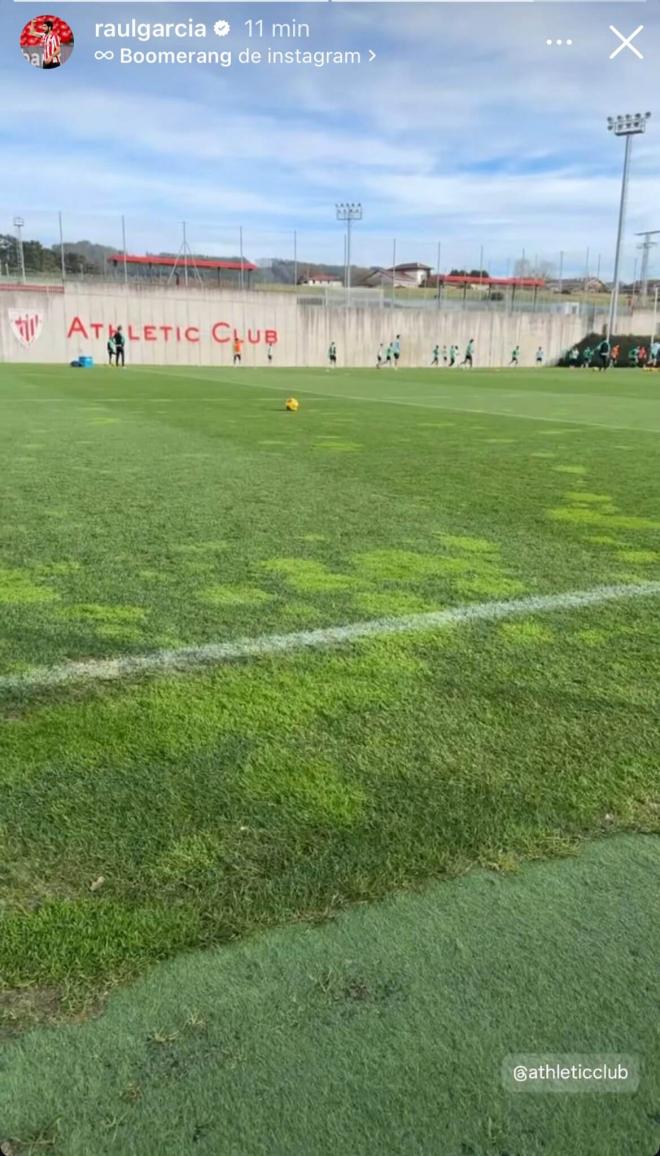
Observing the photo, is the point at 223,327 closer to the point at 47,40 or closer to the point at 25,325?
the point at 25,325

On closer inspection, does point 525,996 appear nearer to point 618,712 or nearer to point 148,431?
point 618,712

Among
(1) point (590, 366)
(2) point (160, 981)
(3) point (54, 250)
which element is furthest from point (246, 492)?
(1) point (590, 366)

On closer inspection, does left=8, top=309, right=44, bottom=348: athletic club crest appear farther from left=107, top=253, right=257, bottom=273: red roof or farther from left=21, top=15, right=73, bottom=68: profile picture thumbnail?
left=21, top=15, right=73, bottom=68: profile picture thumbnail

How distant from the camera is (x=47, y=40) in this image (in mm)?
23719

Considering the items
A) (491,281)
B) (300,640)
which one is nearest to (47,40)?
(300,640)

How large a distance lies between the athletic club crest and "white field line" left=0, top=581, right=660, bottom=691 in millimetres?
37260

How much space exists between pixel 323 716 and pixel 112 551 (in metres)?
2.68

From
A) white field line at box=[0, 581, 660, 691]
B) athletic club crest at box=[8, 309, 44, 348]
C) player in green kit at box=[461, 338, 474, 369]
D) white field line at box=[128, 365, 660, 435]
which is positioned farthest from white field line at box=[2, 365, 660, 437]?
player in green kit at box=[461, 338, 474, 369]

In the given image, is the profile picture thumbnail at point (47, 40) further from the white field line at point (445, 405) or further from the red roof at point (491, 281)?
the red roof at point (491, 281)

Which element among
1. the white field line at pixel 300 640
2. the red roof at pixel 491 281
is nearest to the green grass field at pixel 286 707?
the white field line at pixel 300 640

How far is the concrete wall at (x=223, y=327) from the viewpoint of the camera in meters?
37.8

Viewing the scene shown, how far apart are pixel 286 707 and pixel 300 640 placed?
707 millimetres

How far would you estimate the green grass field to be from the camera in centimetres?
200

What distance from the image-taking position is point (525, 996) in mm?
1715
